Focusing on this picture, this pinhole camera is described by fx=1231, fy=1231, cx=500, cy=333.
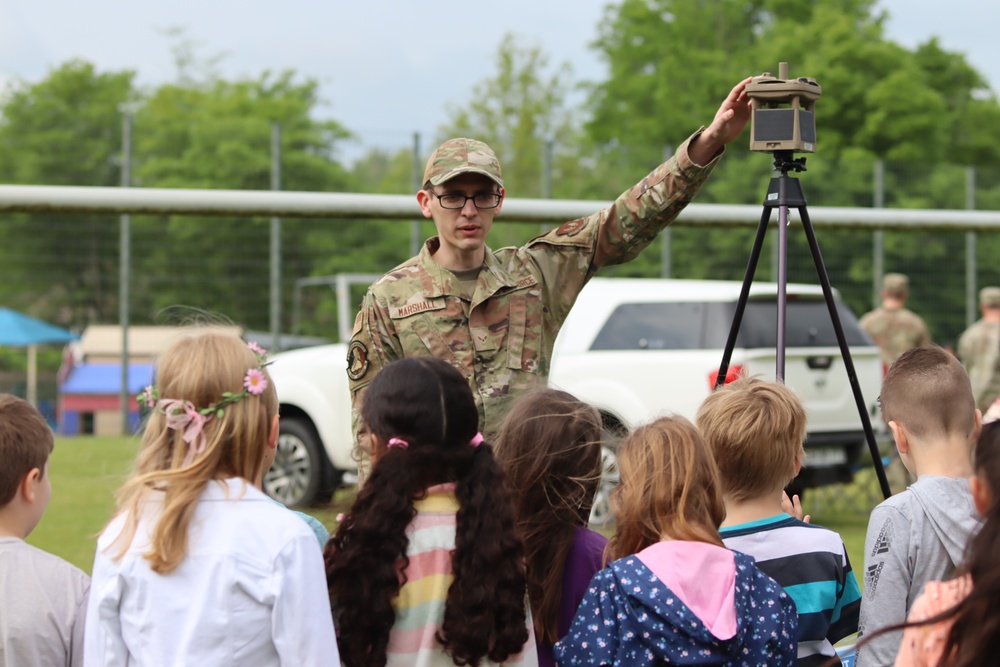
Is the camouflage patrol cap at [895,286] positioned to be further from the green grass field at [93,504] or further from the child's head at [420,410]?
the child's head at [420,410]

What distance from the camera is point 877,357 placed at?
31.1 feet

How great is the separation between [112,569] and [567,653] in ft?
2.95

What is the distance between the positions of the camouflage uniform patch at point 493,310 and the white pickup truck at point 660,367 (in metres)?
4.84

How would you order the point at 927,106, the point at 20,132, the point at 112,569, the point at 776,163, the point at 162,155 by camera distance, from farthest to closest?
1. the point at 927,106
2. the point at 162,155
3. the point at 20,132
4. the point at 776,163
5. the point at 112,569

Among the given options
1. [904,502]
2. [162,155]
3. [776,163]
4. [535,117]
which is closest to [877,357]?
[776,163]

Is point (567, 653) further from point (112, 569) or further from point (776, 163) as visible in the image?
point (776, 163)

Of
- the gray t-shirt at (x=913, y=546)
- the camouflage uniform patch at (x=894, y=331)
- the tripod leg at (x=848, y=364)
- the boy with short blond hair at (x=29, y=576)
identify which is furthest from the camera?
the camouflage uniform patch at (x=894, y=331)

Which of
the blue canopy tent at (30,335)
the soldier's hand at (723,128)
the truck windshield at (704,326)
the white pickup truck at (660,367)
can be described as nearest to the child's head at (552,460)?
the soldier's hand at (723,128)

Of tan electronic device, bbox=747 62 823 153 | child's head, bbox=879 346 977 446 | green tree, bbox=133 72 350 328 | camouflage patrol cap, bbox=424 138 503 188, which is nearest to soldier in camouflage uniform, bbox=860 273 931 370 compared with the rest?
green tree, bbox=133 72 350 328

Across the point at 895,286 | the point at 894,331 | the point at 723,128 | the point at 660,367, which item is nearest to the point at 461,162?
the point at 723,128

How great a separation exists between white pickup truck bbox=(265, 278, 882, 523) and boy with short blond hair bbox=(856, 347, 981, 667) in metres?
5.47

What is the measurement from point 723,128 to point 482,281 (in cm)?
81

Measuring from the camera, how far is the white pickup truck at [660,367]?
8.79 metres

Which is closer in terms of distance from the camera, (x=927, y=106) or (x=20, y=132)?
(x=20, y=132)
